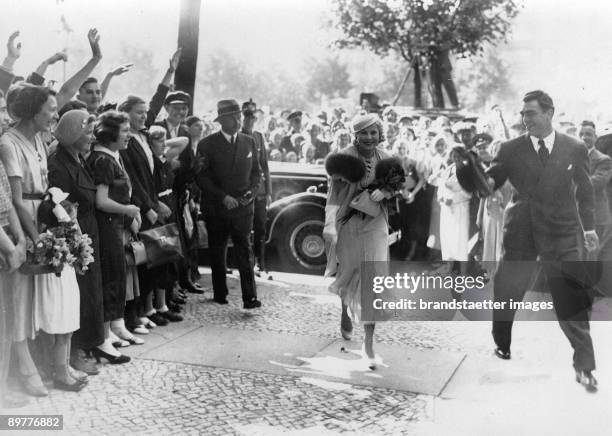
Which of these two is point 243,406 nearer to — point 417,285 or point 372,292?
point 372,292

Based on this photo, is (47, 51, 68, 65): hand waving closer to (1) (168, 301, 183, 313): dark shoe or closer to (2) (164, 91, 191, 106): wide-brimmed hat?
(2) (164, 91, 191, 106): wide-brimmed hat

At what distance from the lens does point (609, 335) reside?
223 inches

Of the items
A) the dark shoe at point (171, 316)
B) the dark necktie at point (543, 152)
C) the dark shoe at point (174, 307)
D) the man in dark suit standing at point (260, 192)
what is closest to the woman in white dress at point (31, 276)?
the dark shoe at point (171, 316)

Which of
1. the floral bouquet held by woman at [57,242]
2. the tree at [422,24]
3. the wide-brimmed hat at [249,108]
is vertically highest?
the tree at [422,24]

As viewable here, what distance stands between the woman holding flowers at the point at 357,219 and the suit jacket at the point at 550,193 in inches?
38.6

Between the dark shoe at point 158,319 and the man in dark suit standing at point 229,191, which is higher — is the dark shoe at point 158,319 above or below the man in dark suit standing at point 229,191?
below

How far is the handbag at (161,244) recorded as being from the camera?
5805mm

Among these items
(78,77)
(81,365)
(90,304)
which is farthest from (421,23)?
(81,365)

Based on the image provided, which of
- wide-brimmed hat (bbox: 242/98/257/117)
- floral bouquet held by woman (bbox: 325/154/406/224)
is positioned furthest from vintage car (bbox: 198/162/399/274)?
floral bouquet held by woman (bbox: 325/154/406/224)

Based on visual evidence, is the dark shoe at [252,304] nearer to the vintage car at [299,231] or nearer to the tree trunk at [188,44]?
the vintage car at [299,231]

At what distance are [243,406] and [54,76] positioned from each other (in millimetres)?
4006

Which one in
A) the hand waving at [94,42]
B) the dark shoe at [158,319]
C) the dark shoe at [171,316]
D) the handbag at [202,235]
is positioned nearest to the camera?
the hand waving at [94,42]

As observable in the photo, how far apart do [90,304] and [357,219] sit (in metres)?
2.02

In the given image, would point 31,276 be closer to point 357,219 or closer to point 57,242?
point 57,242
